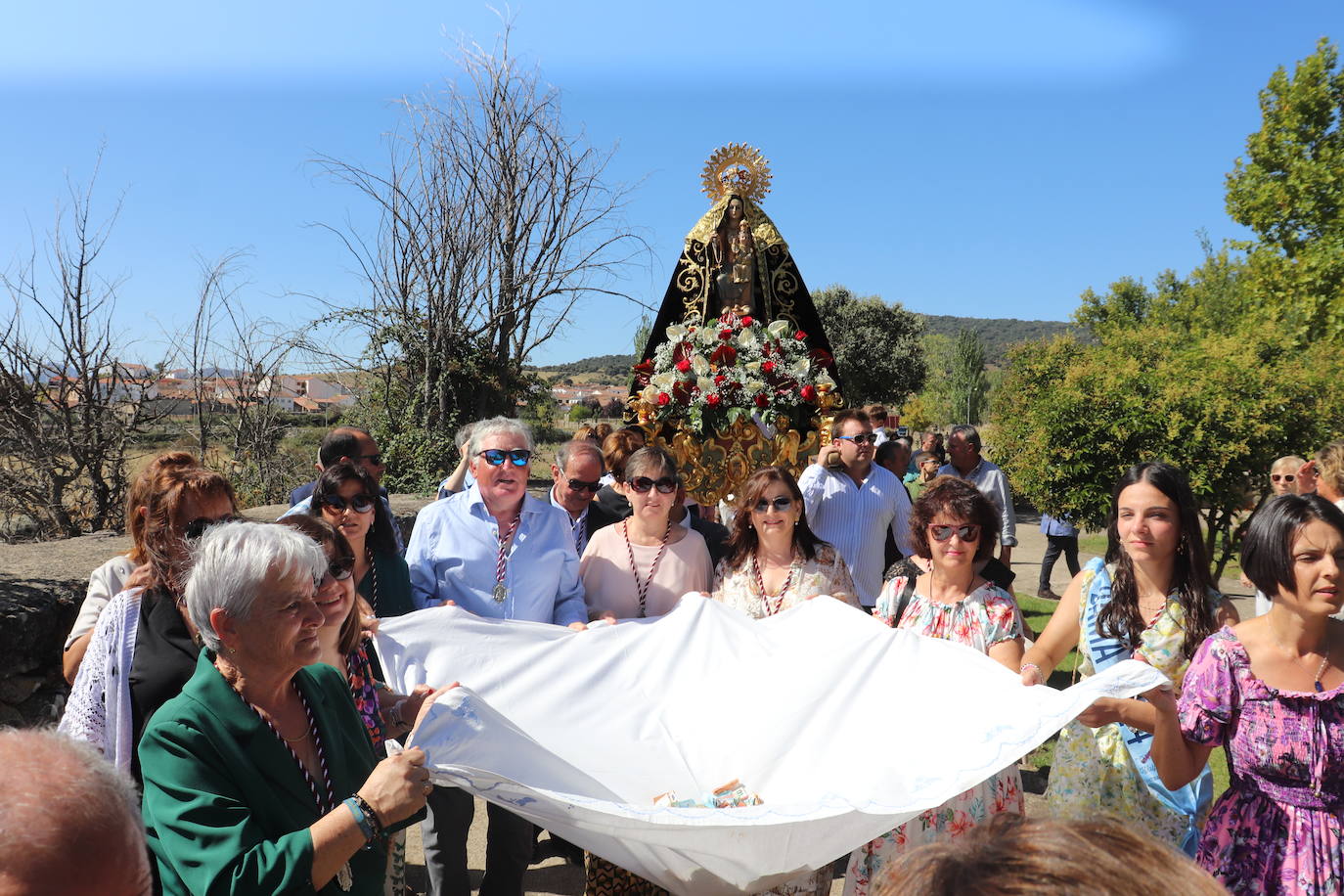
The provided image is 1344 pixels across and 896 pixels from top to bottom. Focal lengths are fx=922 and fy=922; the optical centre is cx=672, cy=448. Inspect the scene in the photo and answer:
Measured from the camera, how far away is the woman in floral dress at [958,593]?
3.72 metres

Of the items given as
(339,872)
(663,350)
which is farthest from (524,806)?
(663,350)

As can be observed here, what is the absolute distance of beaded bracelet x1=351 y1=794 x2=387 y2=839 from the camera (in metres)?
2.18

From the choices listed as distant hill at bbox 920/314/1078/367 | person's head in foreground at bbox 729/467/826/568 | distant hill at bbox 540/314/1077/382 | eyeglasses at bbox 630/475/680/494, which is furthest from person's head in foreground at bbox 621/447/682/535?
distant hill at bbox 920/314/1078/367

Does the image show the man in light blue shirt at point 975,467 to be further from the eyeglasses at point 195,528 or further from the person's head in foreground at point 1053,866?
the person's head in foreground at point 1053,866

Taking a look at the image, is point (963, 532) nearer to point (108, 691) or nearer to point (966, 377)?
point (108, 691)

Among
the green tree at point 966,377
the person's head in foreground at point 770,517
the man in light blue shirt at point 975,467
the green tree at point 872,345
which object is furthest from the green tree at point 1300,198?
the green tree at point 966,377

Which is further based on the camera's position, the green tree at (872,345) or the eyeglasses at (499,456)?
the green tree at (872,345)

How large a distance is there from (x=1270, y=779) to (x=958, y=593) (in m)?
1.44

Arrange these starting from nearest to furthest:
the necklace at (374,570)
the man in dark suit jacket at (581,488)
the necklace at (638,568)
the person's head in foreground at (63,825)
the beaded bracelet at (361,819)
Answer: the person's head in foreground at (63,825), the beaded bracelet at (361,819), the necklace at (374,570), the necklace at (638,568), the man in dark suit jacket at (581,488)

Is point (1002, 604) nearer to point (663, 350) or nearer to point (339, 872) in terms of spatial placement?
point (339, 872)

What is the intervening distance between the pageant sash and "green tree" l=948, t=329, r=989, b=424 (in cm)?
4224

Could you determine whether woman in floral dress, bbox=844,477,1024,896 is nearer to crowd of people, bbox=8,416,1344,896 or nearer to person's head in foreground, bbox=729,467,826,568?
crowd of people, bbox=8,416,1344,896

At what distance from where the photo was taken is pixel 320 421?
49.1 ft

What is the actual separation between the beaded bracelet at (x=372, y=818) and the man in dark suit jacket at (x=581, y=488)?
10.0ft
